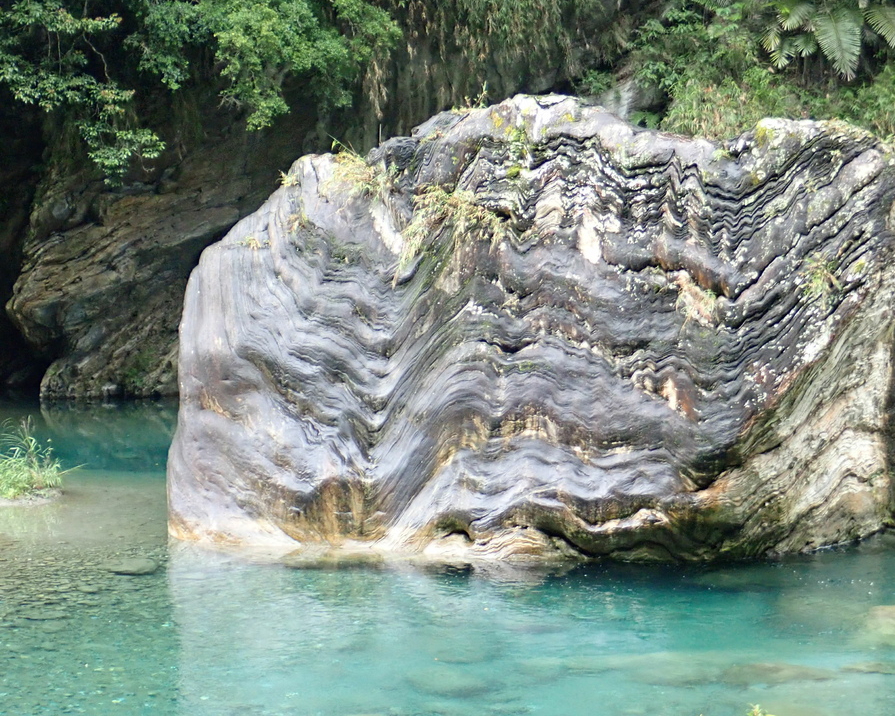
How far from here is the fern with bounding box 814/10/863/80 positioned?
48.6 feet

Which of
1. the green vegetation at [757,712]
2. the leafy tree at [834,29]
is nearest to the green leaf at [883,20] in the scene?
the leafy tree at [834,29]

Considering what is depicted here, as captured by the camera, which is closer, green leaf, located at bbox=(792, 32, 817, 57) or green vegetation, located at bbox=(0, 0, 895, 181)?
green vegetation, located at bbox=(0, 0, 895, 181)

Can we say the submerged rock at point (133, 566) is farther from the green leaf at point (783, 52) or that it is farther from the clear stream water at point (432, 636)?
the green leaf at point (783, 52)

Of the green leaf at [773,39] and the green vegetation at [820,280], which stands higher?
the green leaf at [773,39]

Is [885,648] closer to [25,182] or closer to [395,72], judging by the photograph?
[395,72]

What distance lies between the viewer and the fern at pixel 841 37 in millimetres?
14812

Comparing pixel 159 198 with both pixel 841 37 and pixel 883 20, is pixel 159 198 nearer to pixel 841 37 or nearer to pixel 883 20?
pixel 841 37

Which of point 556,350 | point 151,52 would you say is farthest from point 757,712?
point 151,52

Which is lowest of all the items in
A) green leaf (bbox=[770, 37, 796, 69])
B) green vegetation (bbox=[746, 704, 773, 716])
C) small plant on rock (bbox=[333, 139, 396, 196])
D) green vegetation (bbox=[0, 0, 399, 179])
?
green vegetation (bbox=[746, 704, 773, 716])

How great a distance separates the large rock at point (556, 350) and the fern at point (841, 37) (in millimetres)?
8492

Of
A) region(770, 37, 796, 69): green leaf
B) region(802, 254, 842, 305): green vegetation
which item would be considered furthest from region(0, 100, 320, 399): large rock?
region(802, 254, 842, 305): green vegetation

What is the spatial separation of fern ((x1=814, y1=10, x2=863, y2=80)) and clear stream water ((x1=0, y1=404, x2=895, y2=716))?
9.68 metres

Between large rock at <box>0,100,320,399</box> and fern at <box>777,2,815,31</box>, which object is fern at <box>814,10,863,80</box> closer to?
fern at <box>777,2,815,31</box>

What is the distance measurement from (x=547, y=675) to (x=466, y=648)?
65 cm
